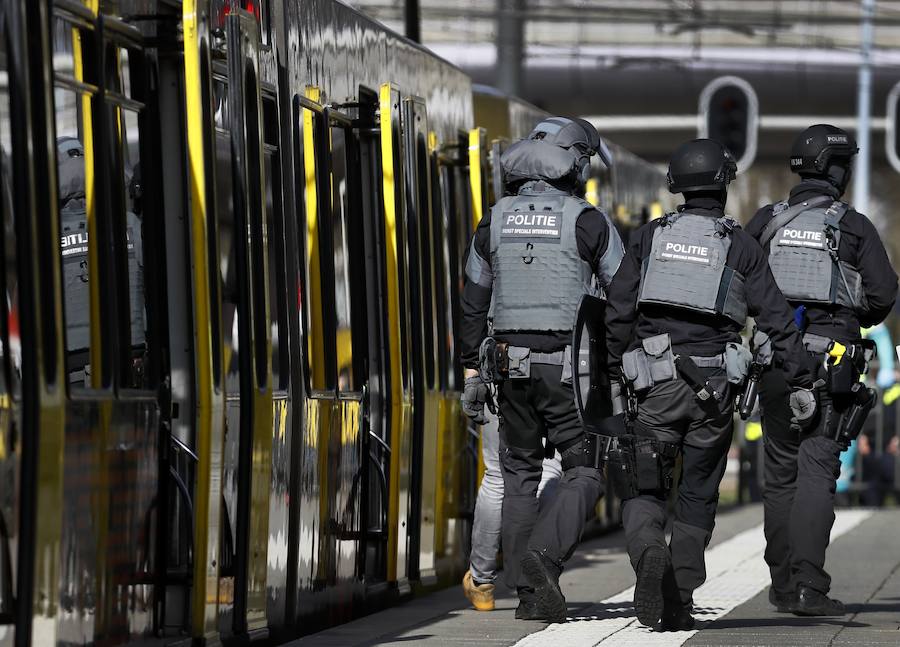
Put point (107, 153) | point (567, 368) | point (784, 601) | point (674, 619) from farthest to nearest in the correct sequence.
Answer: point (784, 601), point (567, 368), point (674, 619), point (107, 153)

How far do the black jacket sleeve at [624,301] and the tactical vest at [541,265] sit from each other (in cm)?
25

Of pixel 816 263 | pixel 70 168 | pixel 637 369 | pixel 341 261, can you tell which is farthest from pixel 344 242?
pixel 70 168

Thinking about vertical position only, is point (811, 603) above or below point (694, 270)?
below

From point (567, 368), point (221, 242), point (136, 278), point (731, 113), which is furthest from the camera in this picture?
point (731, 113)

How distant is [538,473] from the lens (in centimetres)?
899

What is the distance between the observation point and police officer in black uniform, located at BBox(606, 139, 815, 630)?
8.38 m

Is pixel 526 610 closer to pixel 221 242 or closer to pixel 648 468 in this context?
pixel 648 468

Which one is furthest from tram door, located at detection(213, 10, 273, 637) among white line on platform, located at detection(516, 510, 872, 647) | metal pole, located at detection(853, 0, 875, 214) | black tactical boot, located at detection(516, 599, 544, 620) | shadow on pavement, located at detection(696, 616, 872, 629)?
metal pole, located at detection(853, 0, 875, 214)

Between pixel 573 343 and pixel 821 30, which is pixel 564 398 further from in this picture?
pixel 821 30

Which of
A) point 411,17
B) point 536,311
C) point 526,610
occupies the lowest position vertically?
point 526,610

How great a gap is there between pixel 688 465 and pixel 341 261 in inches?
63.2

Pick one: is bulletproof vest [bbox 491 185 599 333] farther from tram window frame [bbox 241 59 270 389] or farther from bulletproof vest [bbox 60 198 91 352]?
bulletproof vest [bbox 60 198 91 352]

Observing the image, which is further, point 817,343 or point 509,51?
point 509,51

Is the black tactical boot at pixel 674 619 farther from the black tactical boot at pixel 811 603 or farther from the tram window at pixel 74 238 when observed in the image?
the tram window at pixel 74 238
